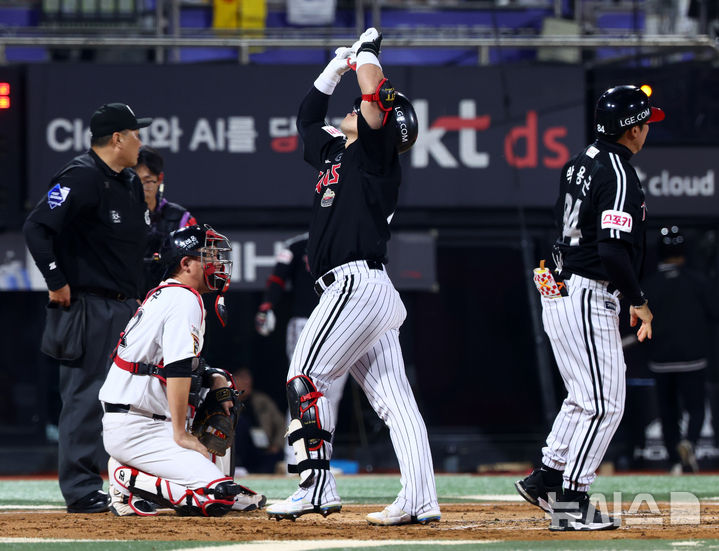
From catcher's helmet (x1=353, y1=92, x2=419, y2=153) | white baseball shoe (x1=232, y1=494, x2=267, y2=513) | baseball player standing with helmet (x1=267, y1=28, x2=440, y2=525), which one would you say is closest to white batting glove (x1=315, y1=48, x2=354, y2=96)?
baseball player standing with helmet (x1=267, y1=28, x2=440, y2=525)

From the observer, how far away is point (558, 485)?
6145mm

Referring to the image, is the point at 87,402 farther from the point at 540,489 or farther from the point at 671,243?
the point at 671,243

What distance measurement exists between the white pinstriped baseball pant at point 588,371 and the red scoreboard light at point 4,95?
24.1 ft

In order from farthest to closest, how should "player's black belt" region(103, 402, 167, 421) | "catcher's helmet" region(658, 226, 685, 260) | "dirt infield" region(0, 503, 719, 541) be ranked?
"catcher's helmet" region(658, 226, 685, 260), "player's black belt" region(103, 402, 167, 421), "dirt infield" region(0, 503, 719, 541)

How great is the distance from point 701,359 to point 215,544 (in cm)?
753

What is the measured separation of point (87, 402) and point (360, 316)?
6.20 ft

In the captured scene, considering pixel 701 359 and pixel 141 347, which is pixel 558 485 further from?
pixel 701 359

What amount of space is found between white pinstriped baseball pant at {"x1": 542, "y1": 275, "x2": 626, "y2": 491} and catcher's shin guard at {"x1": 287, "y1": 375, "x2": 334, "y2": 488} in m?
1.15

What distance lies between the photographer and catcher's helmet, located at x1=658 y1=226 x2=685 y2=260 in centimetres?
1216

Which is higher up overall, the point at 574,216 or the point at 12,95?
the point at 12,95

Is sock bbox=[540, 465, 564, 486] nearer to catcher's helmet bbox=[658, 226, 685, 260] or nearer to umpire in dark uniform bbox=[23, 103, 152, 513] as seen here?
umpire in dark uniform bbox=[23, 103, 152, 513]

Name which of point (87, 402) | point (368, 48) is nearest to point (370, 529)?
point (87, 402)

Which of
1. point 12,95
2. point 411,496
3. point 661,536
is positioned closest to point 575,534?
point 661,536

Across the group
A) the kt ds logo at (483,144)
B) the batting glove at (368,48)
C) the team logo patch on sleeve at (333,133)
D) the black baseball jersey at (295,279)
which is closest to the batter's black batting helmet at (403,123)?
the batting glove at (368,48)
